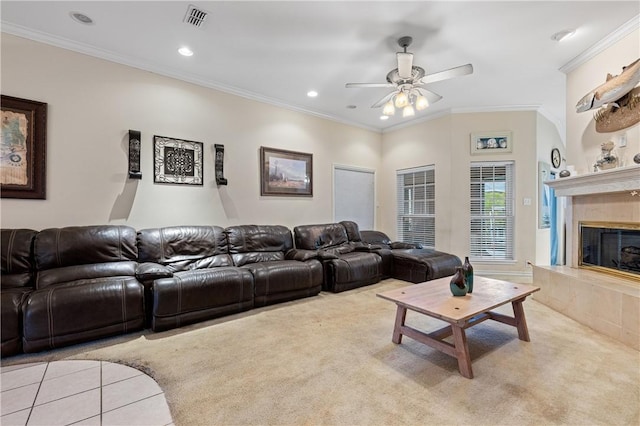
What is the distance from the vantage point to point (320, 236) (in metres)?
4.85

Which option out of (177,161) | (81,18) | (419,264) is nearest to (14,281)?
(177,161)

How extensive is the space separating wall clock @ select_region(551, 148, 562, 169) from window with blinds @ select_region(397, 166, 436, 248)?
2178 millimetres

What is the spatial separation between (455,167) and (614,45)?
2.46 metres

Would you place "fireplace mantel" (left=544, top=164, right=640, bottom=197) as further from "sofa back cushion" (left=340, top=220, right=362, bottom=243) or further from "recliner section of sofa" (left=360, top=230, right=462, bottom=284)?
"sofa back cushion" (left=340, top=220, right=362, bottom=243)

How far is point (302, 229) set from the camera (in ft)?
15.6

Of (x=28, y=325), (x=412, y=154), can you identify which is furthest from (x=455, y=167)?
(x=28, y=325)

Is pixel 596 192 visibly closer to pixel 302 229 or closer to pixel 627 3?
pixel 627 3

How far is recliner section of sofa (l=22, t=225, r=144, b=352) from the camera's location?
2297mm

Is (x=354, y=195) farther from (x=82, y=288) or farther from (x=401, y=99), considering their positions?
(x=82, y=288)

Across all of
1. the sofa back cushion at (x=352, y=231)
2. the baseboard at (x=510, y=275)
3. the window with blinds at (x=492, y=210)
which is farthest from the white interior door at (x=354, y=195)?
the baseboard at (x=510, y=275)

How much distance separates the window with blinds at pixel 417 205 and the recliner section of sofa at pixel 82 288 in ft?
16.0

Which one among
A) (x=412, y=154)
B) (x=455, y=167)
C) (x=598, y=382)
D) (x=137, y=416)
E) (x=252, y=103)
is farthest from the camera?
(x=412, y=154)

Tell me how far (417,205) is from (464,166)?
1172mm

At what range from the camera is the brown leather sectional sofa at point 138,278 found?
7.64 ft
